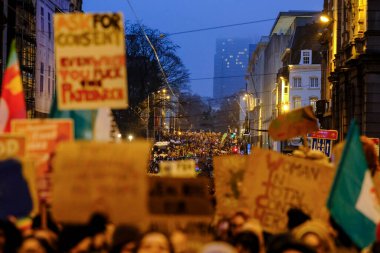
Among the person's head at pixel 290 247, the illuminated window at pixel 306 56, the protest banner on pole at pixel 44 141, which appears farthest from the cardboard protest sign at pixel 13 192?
the illuminated window at pixel 306 56

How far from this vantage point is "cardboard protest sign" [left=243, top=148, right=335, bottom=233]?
28.3 ft

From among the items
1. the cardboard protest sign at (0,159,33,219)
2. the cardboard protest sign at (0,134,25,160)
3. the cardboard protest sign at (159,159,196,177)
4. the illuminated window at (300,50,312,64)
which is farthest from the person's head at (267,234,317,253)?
the illuminated window at (300,50,312,64)

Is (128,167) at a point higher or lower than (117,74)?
lower

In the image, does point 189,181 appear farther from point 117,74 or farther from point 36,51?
point 36,51

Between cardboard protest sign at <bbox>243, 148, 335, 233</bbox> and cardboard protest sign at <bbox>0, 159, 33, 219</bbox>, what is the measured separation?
2550mm

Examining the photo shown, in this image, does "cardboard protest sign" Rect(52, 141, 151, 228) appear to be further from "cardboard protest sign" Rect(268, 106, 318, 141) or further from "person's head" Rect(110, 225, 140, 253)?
"cardboard protest sign" Rect(268, 106, 318, 141)

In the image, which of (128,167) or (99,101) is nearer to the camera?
(128,167)

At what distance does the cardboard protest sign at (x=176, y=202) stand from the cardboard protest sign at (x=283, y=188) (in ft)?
5.52

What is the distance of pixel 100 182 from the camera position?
6391 millimetres

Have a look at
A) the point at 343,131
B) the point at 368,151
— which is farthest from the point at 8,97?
the point at 343,131

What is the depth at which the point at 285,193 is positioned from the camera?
877cm

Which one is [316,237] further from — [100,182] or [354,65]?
[354,65]

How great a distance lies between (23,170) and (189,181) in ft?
5.39

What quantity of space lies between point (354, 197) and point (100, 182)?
2646 millimetres
